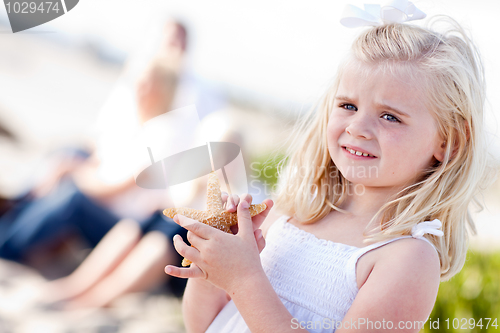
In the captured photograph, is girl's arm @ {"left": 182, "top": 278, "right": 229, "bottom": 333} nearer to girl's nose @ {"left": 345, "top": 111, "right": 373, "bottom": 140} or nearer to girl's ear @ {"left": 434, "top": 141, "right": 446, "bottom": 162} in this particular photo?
girl's nose @ {"left": 345, "top": 111, "right": 373, "bottom": 140}

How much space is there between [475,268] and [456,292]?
0.19 m

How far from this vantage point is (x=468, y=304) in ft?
5.90

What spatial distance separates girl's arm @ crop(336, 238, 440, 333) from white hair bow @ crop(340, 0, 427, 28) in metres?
0.56

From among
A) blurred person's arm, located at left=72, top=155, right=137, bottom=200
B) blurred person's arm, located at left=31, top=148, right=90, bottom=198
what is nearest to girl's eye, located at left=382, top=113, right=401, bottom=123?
blurred person's arm, located at left=72, top=155, right=137, bottom=200

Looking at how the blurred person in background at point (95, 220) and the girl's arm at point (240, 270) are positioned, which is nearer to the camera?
the girl's arm at point (240, 270)

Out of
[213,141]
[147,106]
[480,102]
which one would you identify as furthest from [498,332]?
[147,106]

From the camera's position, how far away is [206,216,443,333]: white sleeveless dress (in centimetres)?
83

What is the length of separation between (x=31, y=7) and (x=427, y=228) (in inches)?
119

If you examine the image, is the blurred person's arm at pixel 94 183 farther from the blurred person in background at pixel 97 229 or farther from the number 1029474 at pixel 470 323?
Result: the number 1029474 at pixel 470 323

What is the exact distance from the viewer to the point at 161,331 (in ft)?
7.84

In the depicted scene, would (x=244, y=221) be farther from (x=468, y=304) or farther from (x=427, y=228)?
(x=468, y=304)

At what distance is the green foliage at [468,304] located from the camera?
1.77 metres

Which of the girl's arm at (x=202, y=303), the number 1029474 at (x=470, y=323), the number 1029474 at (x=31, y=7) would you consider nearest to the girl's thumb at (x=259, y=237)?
the girl's arm at (x=202, y=303)

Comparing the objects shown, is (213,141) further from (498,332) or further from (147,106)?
(498,332)
